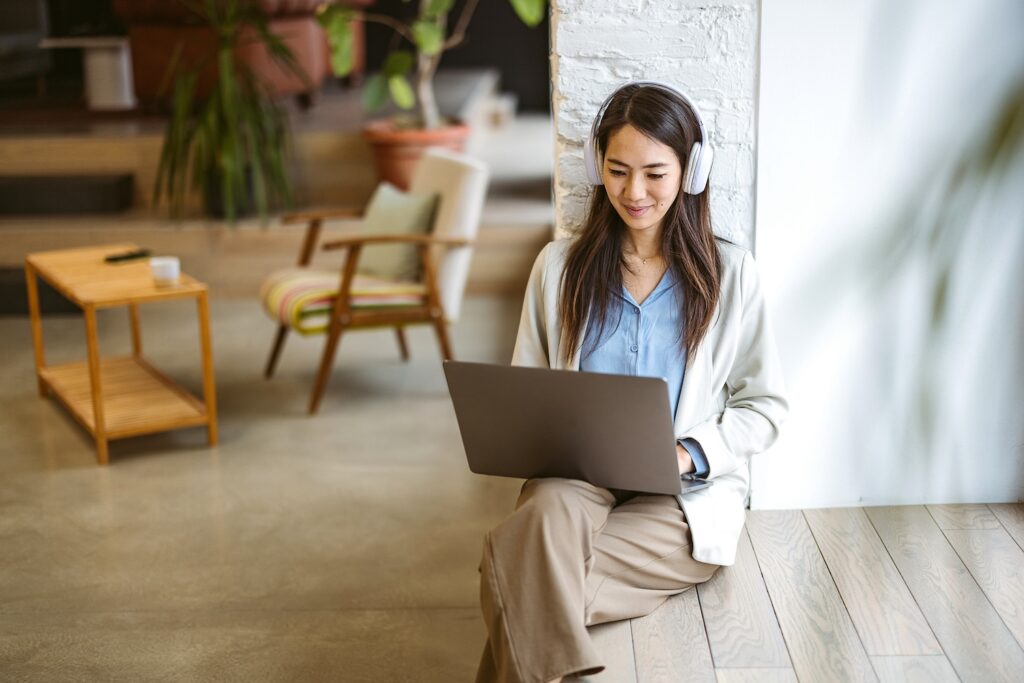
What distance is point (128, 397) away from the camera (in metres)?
4.16

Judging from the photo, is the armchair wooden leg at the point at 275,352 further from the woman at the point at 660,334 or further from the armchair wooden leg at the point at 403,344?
the woman at the point at 660,334

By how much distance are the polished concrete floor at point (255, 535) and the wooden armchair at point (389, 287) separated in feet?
1.03

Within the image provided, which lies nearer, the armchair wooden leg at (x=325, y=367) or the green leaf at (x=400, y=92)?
the armchair wooden leg at (x=325, y=367)

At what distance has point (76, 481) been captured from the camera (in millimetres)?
3688

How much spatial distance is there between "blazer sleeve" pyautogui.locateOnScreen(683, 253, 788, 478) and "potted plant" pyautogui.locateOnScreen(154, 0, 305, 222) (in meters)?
3.90

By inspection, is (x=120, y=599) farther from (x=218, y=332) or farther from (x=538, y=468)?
(x=218, y=332)

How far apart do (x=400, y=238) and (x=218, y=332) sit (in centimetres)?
146

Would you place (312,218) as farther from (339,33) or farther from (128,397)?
(339,33)

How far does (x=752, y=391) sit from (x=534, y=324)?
44 cm

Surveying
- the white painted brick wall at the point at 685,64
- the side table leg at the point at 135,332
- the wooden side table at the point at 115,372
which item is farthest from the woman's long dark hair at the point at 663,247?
the side table leg at the point at 135,332

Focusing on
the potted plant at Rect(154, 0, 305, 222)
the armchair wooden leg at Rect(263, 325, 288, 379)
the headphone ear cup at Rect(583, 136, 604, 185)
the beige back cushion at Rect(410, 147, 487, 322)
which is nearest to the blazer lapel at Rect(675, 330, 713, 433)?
the headphone ear cup at Rect(583, 136, 604, 185)

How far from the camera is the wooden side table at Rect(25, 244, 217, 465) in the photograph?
3.82m

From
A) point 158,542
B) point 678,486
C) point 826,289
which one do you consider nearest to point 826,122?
point 678,486

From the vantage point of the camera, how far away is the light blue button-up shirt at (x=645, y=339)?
2121 millimetres
